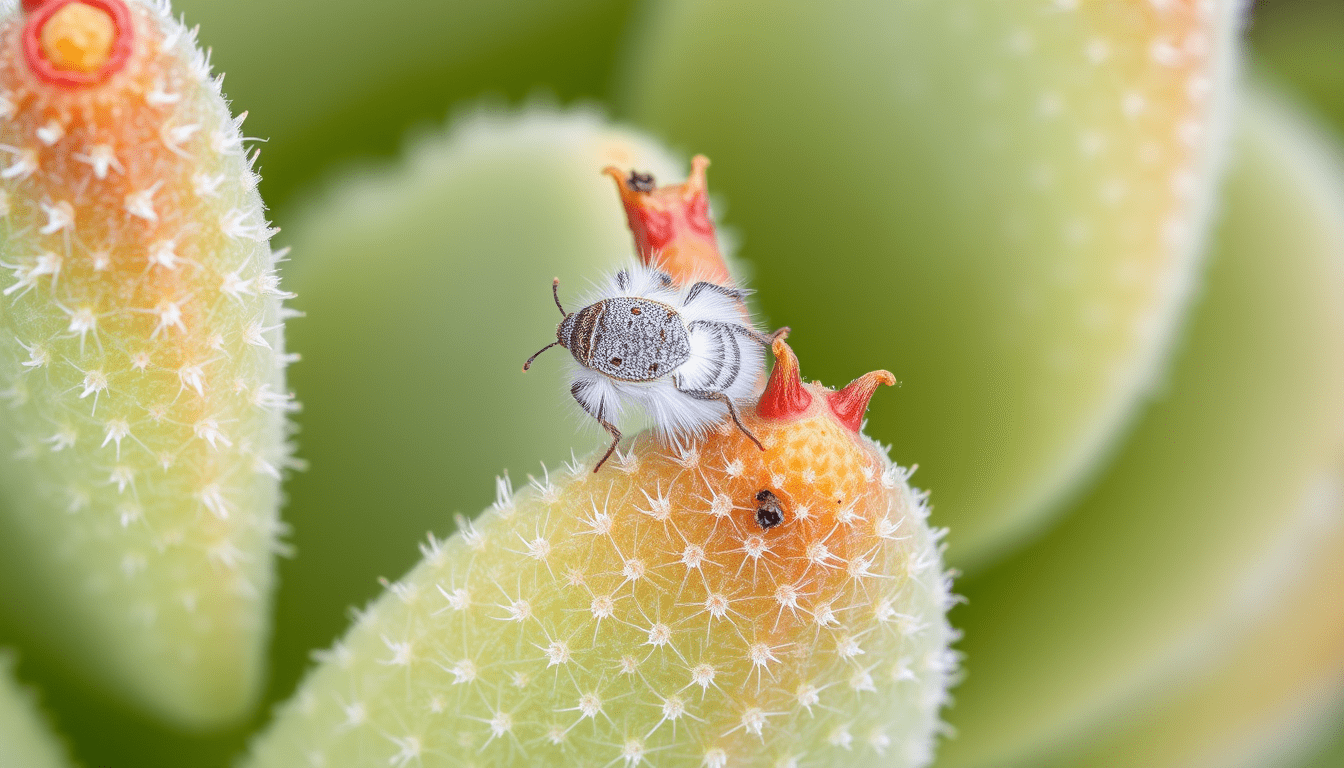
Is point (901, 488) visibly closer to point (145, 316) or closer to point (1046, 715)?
point (145, 316)

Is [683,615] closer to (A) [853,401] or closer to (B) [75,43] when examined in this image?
(A) [853,401]

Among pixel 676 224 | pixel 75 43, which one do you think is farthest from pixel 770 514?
pixel 75 43

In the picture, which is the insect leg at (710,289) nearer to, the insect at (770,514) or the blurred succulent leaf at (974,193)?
the insect at (770,514)

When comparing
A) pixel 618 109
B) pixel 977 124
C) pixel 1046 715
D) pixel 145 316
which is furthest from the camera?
pixel 618 109

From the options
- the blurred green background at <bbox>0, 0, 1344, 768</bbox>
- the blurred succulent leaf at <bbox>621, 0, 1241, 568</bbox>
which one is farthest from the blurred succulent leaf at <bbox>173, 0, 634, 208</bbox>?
the blurred succulent leaf at <bbox>621, 0, 1241, 568</bbox>

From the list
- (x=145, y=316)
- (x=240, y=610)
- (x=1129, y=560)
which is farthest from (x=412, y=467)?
(x=1129, y=560)

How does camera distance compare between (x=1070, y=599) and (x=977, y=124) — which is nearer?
(x=977, y=124)

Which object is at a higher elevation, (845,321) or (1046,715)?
(845,321)
